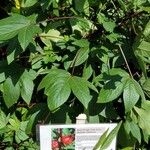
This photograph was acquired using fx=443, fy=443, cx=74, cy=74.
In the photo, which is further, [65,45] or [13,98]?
[65,45]

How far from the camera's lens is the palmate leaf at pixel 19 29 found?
4.97 ft

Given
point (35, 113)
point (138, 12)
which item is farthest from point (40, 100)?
point (138, 12)

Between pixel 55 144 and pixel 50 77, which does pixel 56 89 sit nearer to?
pixel 50 77

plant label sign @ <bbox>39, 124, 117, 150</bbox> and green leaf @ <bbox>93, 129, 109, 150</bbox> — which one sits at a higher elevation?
green leaf @ <bbox>93, 129, 109, 150</bbox>

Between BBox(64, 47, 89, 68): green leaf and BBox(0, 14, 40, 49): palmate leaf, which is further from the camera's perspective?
BBox(64, 47, 89, 68): green leaf

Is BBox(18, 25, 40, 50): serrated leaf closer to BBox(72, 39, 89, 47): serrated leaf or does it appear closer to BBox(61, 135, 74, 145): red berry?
BBox(72, 39, 89, 47): serrated leaf

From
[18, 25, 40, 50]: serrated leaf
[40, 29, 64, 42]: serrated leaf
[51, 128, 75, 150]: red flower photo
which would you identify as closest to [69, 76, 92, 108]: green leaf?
[51, 128, 75, 150]: red flower photo

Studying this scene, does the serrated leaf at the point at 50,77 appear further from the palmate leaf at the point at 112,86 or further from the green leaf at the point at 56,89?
the palmate leaf at the point at 112,86

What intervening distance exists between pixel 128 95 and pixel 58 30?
57cm

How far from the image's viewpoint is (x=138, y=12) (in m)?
1.89

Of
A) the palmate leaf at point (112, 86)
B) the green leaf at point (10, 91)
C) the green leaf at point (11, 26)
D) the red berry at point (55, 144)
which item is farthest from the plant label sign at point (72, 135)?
the green leaf at point (11, 26)

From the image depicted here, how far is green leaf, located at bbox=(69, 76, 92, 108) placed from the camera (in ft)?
5.10

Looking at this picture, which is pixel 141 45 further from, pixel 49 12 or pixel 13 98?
pixel 13 98

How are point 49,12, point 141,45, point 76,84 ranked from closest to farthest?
point 76,84
point 141,45
point 49,12
